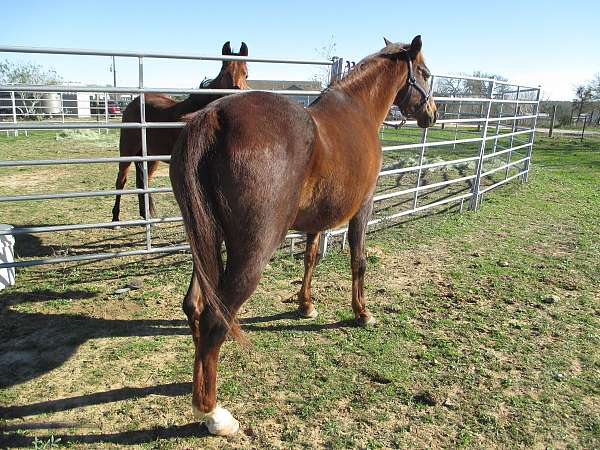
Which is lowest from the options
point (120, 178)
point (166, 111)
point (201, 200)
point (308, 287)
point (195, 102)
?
point (308, 287)

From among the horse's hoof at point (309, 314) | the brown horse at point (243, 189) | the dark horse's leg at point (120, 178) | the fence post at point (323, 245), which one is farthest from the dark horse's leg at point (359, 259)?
the dark horse's leg at point (120, 178)

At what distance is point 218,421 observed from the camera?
225 centimetres

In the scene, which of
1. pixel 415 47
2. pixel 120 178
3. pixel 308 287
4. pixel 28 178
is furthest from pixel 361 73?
pixel 28 178

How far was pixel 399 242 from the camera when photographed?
548cm

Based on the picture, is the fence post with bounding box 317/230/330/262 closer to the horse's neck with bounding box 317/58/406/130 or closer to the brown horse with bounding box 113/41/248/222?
the horse's neck with bounding box 317/58/406/130

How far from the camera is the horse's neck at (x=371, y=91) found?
3177 mm

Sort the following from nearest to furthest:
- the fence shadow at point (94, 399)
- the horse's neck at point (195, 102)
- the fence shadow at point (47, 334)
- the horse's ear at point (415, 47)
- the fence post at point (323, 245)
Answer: the fence shadow at point (94, 399)
the fence shadow at point (47, 334)
the horse's ear at point (415, 47)
the horse's neck at point (195, 102)
the fence post at point (323, 245)

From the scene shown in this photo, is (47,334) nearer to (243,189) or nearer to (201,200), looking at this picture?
(201,200)

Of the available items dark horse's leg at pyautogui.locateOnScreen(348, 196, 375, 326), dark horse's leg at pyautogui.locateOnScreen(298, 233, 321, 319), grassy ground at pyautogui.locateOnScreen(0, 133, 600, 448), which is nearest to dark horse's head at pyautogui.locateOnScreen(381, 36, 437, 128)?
dark horse's leg at pyautogui.locateOnScreen(348, 196, 375, 326)

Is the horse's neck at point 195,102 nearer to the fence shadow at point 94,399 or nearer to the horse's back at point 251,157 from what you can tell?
the horse's back at point 251,157

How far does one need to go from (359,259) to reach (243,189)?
1.78m

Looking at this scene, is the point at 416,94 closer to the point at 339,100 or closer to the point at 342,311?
the point at 339,100

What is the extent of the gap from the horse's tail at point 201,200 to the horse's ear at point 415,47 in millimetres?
2286

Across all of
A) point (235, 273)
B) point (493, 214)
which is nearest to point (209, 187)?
point (235, 273)
